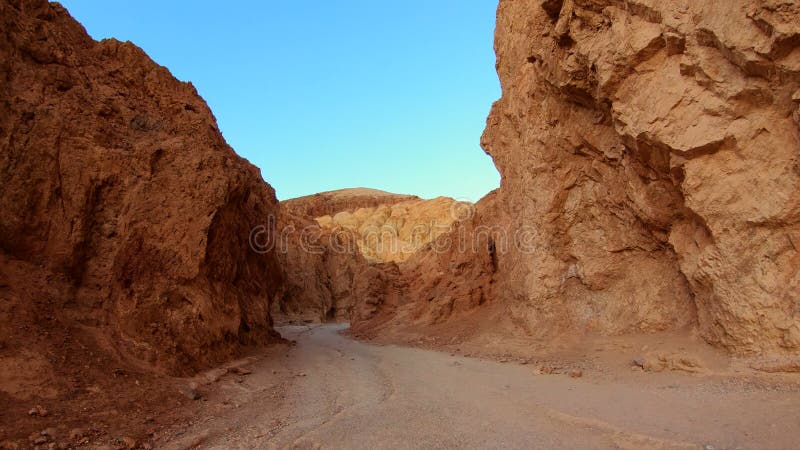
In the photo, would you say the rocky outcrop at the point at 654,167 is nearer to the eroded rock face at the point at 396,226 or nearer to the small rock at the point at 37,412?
the small rock at the point at 37,412

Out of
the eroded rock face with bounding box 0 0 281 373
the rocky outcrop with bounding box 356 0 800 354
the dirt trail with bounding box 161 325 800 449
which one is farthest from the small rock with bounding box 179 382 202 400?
the rocky outcrop with bounding box 356 0 800 354

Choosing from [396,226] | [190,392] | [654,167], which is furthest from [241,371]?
[396,226]

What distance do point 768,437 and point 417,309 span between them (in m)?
18.1

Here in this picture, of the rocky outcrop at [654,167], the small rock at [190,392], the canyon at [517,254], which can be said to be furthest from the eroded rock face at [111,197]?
the rocky outcrop at [654,167]

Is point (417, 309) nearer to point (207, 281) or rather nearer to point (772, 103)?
point (207, 281)

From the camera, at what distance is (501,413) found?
6348mm

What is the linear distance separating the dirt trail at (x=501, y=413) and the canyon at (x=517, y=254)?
0.21 feet

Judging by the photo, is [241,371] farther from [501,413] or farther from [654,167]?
[654,167]

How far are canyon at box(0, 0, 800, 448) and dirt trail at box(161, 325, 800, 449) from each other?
0.06 m

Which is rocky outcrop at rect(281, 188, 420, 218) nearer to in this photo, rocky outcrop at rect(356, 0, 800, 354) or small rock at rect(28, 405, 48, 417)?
rocky outcrop at rect(356, 0, 800, 354)

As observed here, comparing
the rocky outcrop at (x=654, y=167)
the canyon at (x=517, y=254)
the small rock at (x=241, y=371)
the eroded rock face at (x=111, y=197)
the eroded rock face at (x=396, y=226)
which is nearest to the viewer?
the canyon at (x=517, y=254)

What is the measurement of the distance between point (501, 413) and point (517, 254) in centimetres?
948

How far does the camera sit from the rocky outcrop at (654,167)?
685cm

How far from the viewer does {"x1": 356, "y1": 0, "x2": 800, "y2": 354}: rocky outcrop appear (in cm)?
685
